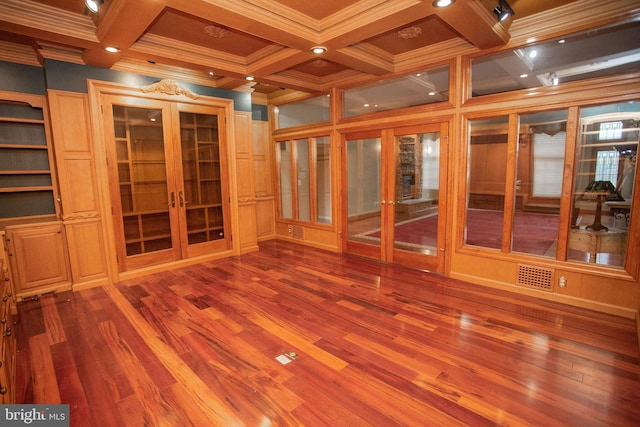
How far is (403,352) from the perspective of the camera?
247 centimetres

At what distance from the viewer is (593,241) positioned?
11.1ft

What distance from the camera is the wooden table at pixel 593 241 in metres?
3.23

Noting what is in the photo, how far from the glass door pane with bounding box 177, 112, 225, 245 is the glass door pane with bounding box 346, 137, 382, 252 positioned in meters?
2.19

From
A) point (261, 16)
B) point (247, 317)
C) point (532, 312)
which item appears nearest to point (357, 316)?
point (247, 317)

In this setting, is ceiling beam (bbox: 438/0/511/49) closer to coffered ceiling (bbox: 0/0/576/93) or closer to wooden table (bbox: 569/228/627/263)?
coffered ceiling (bbox: 0/0/576/93)

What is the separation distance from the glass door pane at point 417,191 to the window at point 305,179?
1367mm

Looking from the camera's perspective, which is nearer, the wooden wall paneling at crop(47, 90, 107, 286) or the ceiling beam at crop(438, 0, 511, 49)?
the ceiling beam at crop(438, 0, 511, 49)

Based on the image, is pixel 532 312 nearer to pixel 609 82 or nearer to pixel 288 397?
pixel 609 82

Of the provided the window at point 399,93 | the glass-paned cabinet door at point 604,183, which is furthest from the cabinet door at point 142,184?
the glass-paned cabinet door at point 604,183

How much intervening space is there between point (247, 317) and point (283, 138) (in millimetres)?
4029

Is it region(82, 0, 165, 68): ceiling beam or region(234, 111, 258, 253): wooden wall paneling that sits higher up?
region(82, 0, 165, 68): ceiling beam

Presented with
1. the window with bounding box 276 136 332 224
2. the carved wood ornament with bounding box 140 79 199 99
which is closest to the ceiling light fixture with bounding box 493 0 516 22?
the window with bounding box 276 136 332 224

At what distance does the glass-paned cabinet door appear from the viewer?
9.75 feet

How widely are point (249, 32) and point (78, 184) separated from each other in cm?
287
